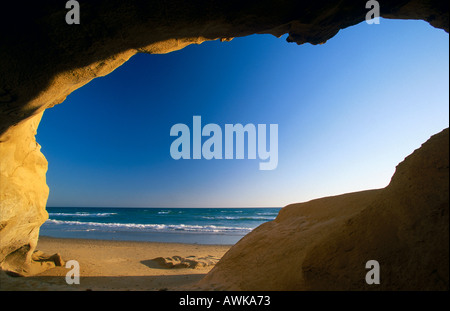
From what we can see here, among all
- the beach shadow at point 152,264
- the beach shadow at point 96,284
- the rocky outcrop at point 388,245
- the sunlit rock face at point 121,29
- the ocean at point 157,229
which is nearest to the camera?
the rocky outcrop at point 388,245

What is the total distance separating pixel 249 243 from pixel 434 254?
2.72 metres

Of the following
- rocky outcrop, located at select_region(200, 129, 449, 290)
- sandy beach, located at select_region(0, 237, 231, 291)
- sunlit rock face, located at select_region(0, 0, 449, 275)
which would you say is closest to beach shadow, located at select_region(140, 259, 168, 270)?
sandy beach, located at select_region(0, 237, 231, 291)

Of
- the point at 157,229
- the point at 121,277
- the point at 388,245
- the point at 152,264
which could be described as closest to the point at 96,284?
the point at 121,277

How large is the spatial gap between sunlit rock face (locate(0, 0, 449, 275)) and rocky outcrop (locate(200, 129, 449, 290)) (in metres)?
1.75

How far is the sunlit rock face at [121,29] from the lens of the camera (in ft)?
7.47

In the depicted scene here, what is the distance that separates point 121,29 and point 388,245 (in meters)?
3.86

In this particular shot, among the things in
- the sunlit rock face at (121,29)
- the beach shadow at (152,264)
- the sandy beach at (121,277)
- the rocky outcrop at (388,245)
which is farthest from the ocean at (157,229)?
the sunlit rock face at (121,29)

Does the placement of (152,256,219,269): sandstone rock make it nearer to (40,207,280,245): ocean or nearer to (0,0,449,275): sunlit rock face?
(40,207,280,245): ocean

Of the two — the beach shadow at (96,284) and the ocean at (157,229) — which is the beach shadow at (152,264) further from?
the ocean at (157,229)

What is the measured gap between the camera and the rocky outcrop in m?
1.83

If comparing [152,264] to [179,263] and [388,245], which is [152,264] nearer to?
[179,263]

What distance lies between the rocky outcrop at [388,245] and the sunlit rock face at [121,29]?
1.75 m

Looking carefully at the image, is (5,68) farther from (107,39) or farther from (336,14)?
(336,14)
